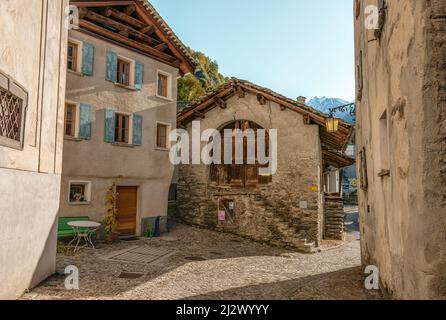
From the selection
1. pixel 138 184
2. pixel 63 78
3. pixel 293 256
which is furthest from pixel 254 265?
pixel 63 78

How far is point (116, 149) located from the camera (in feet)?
40.5

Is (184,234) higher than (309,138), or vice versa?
(309,138)

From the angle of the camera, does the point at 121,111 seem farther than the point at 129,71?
No

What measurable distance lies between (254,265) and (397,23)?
712 centimetres

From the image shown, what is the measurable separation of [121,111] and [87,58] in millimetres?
2234

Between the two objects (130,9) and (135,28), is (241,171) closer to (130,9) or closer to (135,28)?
(135,28)

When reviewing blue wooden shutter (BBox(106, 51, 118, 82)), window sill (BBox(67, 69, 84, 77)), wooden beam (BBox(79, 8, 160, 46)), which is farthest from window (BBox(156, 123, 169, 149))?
window sill (BBox(67, 69, 84, 77))

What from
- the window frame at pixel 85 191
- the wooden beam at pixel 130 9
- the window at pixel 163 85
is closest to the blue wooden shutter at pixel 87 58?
the wooden beam at pixel 130 9

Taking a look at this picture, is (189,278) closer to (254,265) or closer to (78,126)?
(254,265)

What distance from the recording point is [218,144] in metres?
14.8

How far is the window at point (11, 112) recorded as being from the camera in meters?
5.12

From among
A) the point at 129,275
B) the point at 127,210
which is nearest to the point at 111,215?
the point at 127,210

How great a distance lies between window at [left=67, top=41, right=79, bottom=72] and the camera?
→ 11.3 m

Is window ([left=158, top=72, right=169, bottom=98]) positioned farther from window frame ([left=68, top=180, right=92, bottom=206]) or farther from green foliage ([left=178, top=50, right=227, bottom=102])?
green foliage ([left=178, top=50, right=227, bottom=102])
